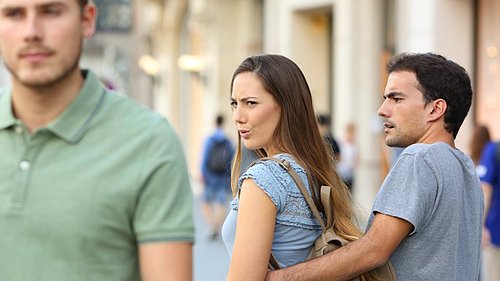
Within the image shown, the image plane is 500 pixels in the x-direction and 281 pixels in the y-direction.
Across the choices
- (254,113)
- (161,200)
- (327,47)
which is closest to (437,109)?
(254,113)

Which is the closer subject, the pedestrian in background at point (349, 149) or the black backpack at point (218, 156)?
the black backpack at point (218, 156)

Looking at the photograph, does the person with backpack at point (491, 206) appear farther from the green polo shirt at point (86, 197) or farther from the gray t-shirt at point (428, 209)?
the green polo shirt at point (86, 197)

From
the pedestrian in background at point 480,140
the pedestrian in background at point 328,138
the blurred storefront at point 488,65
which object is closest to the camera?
the pedestrian in background at point 328,138

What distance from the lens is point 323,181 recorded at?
3518 mm

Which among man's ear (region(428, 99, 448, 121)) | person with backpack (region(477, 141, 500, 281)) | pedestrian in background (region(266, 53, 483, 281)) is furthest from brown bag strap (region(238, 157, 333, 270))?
person with backpack (region(477, 141, 500, 281))

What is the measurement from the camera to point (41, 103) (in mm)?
2600

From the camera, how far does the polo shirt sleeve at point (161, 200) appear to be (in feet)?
8.32

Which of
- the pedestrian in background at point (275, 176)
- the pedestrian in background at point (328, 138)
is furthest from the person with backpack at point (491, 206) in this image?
the pedestrian in background at point (275, 176)

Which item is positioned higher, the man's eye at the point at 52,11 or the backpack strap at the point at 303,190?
the man's eye at the point at 52,11

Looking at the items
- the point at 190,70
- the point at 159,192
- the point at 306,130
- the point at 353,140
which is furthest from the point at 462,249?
the point at 190,70

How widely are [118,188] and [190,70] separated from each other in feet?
79.0

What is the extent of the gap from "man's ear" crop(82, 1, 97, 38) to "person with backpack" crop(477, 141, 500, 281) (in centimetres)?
568

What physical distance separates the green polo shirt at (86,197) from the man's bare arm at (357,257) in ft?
2.45

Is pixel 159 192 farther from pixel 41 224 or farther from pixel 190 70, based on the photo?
pixel 190 70
